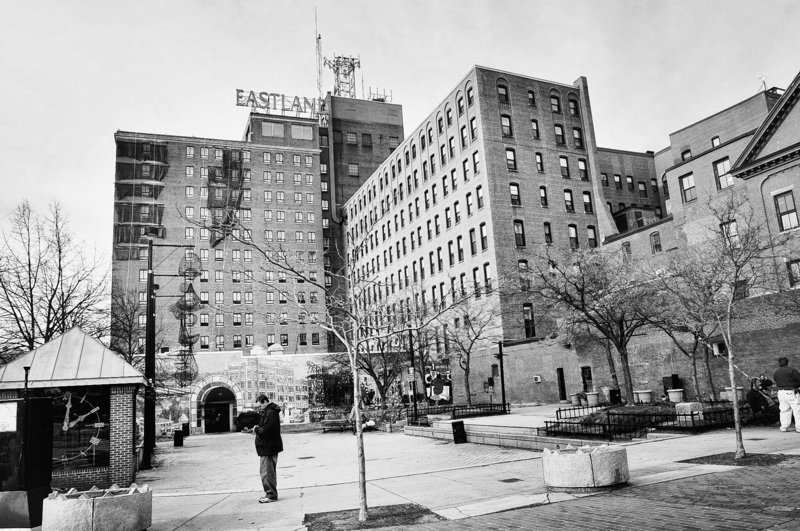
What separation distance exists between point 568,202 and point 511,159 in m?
6.93

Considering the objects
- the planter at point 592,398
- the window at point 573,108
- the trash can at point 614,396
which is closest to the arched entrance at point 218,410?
the planter at point 592,398

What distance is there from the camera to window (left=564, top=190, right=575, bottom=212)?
55084mm

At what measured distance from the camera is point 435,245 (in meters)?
60.7

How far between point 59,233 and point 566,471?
2542 cm

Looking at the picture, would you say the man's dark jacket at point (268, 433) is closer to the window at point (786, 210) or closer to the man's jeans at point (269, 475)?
the man's jeans at point (269, 475)

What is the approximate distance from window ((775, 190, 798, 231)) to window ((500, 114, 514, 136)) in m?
25.8

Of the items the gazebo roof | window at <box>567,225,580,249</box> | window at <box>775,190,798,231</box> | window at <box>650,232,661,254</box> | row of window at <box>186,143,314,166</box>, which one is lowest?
the gazebo roof

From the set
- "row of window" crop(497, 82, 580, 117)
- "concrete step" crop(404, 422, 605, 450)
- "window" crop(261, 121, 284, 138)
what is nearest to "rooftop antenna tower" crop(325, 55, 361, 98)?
"window" crop(261, 121, 284, 138)

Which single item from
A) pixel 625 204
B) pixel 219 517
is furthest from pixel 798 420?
pixel 625 204

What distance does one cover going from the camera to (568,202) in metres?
55.3

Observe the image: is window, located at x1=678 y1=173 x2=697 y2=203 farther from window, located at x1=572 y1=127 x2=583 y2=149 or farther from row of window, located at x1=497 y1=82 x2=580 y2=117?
row of window, located at x1=497 y1=82 x2=580 y2=117

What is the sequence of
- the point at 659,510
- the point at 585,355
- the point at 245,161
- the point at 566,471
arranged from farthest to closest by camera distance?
the point at 245,161
the point at 585,355
the point at 566,471
the point at 659,510

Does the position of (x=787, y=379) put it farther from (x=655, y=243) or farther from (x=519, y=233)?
(x=519, y=233)

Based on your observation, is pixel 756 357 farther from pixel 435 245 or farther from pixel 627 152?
pixel 627 152
